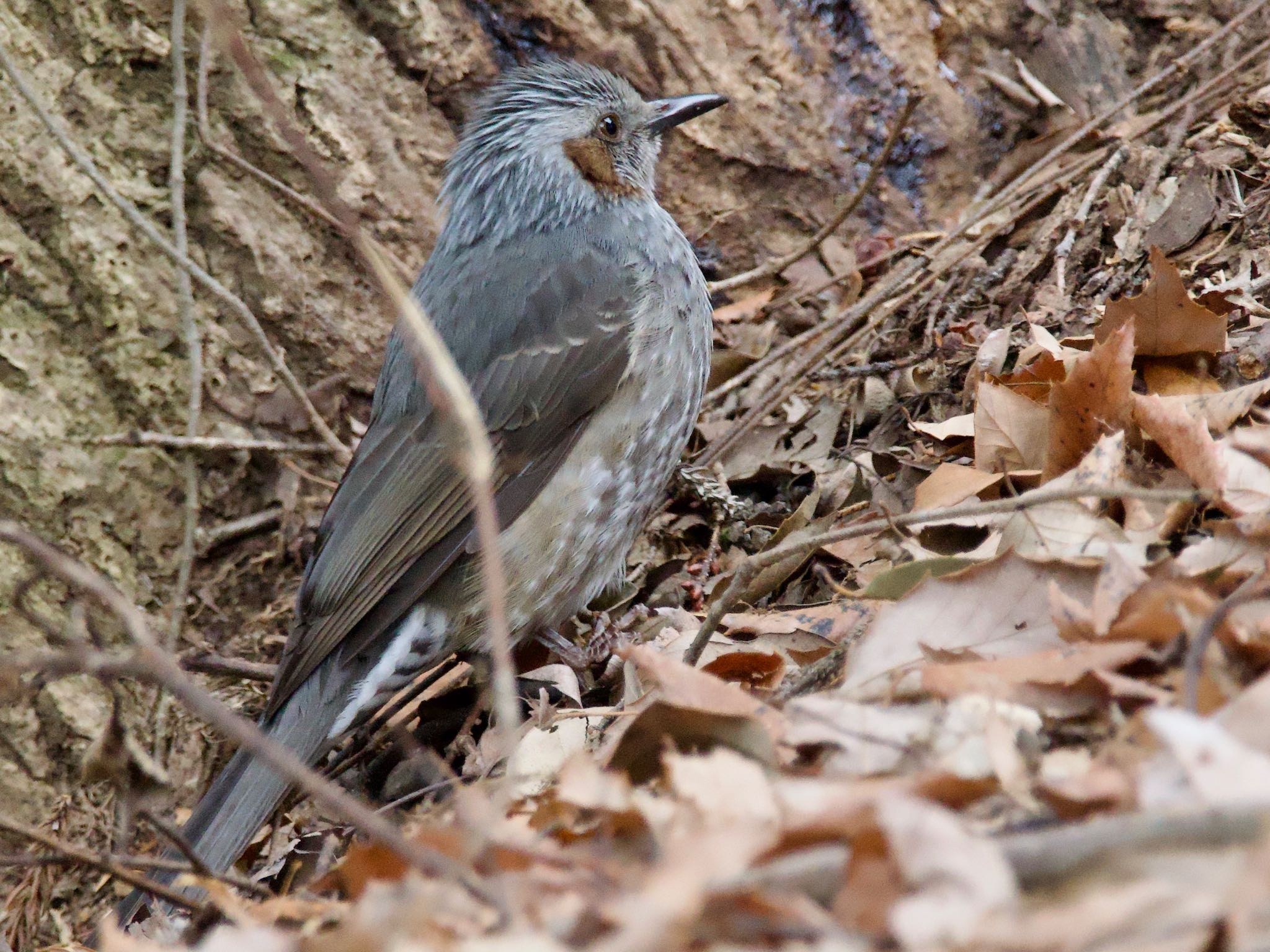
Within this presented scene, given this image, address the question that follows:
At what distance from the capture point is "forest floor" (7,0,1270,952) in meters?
1.69

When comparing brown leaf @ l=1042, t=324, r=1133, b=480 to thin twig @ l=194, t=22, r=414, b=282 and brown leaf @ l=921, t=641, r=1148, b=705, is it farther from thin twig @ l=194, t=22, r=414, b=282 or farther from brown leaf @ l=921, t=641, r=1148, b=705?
thin twig @ l=194, t=22, r=414, b=282

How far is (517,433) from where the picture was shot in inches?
154

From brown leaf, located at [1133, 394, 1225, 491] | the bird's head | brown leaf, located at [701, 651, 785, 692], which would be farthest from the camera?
the bird's head

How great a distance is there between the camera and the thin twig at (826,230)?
181 inches

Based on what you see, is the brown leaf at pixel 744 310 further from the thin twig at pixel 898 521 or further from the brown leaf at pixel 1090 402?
the thin twig at pixel 898 521

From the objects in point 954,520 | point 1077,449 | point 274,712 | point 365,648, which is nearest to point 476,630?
point 365,648

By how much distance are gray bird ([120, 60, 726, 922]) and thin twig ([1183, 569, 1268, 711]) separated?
216cm

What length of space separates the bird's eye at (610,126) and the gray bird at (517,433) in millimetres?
85

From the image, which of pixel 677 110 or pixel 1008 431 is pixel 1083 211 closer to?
pixel 1008 431

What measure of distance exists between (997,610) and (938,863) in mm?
1046

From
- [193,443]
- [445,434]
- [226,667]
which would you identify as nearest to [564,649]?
[445,434]

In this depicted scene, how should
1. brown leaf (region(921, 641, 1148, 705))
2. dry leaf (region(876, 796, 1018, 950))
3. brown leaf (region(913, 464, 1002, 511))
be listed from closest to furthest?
1. dry leaf (region(876, 796, 1018, 950))
2. brown leaf (region(921, 641, 1148, 705))
3. brown leaf (region(913, 464, 1002, 511))

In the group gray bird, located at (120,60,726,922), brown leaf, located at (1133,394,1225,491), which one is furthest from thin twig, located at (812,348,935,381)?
brown leaf, located at (1133,394,1225,491)

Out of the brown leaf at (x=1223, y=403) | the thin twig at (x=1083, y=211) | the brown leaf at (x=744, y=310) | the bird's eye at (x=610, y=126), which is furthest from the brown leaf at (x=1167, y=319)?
the bird's eye at (x=610, y=126)
